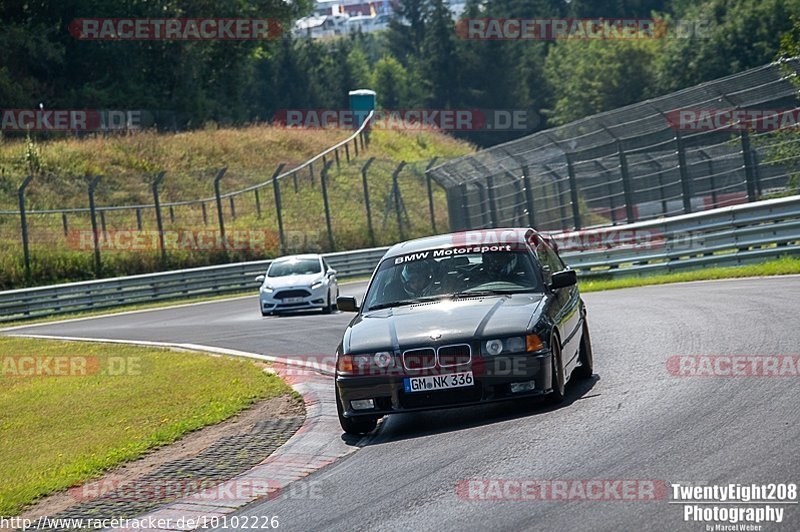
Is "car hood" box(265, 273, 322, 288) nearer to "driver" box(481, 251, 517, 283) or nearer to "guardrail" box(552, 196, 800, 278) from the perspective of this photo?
"guardrail" box(552, 196, 800, 278)

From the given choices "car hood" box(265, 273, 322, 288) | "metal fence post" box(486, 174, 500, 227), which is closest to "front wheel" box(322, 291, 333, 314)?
"car hood" box(265, 273, 322, 288)

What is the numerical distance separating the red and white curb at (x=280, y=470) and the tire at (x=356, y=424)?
122mm

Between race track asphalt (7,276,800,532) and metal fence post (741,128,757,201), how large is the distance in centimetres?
953

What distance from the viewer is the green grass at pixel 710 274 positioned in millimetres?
19361

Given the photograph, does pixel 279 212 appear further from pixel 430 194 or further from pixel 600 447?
pixel 600 447

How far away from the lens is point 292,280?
25453 mm

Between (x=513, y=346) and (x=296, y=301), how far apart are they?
1637cm

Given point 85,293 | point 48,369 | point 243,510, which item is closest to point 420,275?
point 243,510

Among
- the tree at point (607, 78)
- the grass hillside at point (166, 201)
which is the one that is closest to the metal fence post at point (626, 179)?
the grass hillside at point (166, 201)

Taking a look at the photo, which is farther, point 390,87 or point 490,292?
point 390,87

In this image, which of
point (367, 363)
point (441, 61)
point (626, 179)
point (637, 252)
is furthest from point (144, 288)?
point (441, 61)

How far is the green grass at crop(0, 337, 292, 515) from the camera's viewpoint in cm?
949

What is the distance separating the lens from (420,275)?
10.4m

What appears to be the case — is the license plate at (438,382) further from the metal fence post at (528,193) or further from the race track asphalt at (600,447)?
the metal fence post at (528,193)
